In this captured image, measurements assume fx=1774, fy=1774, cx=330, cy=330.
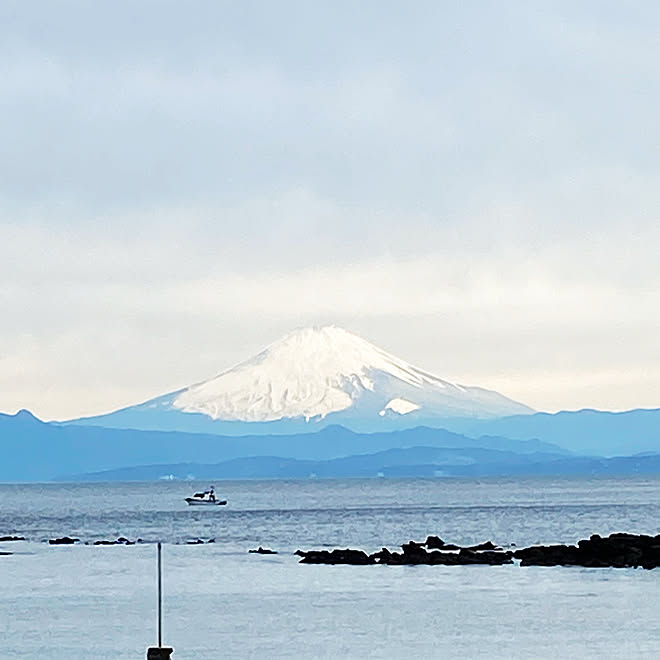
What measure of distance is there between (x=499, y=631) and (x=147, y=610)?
35.9 ft

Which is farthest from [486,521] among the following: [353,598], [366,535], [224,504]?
[353,598]

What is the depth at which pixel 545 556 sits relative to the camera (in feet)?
225

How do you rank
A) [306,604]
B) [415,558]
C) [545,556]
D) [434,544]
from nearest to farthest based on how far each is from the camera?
[306,604]
[545,556]
[415,558]
[434,544]

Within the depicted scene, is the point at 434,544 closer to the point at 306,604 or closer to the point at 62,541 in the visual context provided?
the point at 62,541

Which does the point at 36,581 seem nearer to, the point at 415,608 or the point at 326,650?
the point at 415,608

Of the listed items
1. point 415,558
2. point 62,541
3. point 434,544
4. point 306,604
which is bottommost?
point 306,604

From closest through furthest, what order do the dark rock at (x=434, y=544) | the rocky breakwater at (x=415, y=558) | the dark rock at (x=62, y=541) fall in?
the rocky breakwater at (x=415, y=558), the dark rock at (x=434, y=544), the dark rock at (x=62, y=541)

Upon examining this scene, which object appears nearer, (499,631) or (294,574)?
(499,631)

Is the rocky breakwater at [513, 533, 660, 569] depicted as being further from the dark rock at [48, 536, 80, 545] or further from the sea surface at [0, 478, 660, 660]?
the dark rock at [48, 536, 80, 545]

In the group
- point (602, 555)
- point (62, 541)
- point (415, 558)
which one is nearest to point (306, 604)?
point (415, 558)

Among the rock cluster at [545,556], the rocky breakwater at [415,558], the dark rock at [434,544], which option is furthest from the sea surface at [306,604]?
the dark rock at [434,544]

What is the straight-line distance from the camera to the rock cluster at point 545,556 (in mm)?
66562

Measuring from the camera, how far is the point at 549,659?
1492 inches

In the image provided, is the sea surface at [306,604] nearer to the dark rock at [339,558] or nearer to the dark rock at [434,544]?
the dark rock at [339,558]
